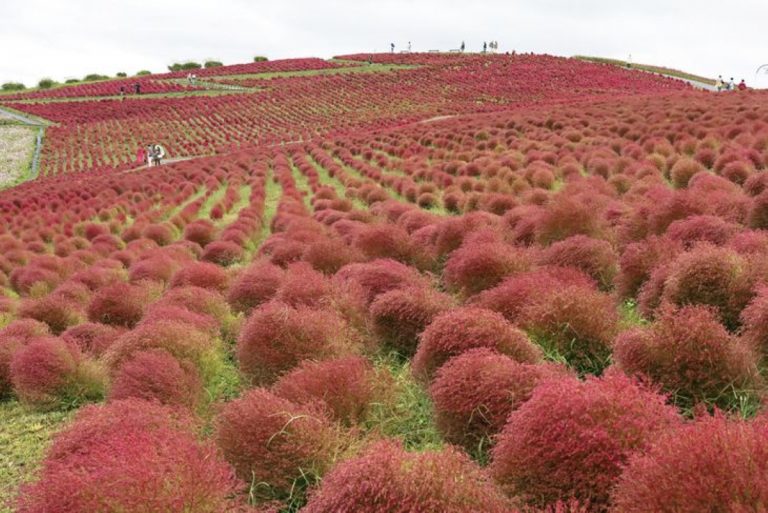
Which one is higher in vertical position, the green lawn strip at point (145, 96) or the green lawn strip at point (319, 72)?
the green lawn strip at point (319, 72)

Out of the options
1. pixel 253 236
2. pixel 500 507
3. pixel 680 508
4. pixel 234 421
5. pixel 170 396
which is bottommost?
pixel 253 236

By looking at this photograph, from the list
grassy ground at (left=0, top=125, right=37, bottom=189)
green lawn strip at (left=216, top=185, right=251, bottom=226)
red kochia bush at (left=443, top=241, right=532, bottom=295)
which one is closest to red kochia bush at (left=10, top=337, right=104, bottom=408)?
red kochia bush at (left=443, top=241, right=532, bottom=295)

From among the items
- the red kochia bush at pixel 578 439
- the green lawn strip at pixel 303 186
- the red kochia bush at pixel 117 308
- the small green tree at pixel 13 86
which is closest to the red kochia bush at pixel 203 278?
the red kochia bush at pixel 117 308

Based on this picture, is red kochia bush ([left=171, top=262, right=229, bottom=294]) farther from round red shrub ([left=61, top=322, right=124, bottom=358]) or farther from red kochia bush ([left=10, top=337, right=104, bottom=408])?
red kochia bush ([left=10, top=337, right=104, bottom=408])

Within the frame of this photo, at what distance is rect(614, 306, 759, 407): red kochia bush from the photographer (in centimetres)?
466

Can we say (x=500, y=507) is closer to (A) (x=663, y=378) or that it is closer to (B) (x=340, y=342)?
(A) (x=663, y=378)

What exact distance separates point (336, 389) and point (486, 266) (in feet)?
9.53

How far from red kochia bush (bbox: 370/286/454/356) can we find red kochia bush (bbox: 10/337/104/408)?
3.07 m

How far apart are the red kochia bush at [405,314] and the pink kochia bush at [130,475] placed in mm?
2613

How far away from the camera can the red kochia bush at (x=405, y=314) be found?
260 inches

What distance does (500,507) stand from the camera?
11.0 feet

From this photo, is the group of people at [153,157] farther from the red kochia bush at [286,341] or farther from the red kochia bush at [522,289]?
the red kochia bush at [522,289]

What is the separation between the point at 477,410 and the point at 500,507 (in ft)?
3.86

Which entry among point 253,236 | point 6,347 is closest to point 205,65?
point 253,236
